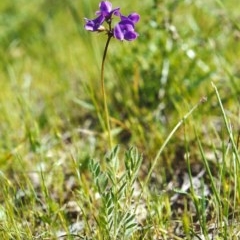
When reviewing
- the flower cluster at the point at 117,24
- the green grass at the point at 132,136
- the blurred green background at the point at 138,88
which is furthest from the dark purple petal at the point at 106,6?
the blurred green background at the point at 138,88

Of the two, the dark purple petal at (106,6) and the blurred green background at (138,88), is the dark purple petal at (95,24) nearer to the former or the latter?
the dark purple petal at (106,6)

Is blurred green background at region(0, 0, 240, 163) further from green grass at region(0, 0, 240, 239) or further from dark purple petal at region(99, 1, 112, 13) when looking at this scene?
dark purple petal at region(99, 1, 112, 13)

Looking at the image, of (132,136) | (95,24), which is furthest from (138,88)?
(95,24)

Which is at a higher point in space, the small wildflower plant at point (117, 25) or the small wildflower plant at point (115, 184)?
the small wildflower plant at point (117, 25)

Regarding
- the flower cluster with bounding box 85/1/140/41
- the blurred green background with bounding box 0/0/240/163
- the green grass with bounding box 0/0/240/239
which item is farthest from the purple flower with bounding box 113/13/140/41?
the blurred green background with bounding box 0/0/240/163

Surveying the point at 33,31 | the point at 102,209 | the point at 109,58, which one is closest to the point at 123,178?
the point at 102,209
